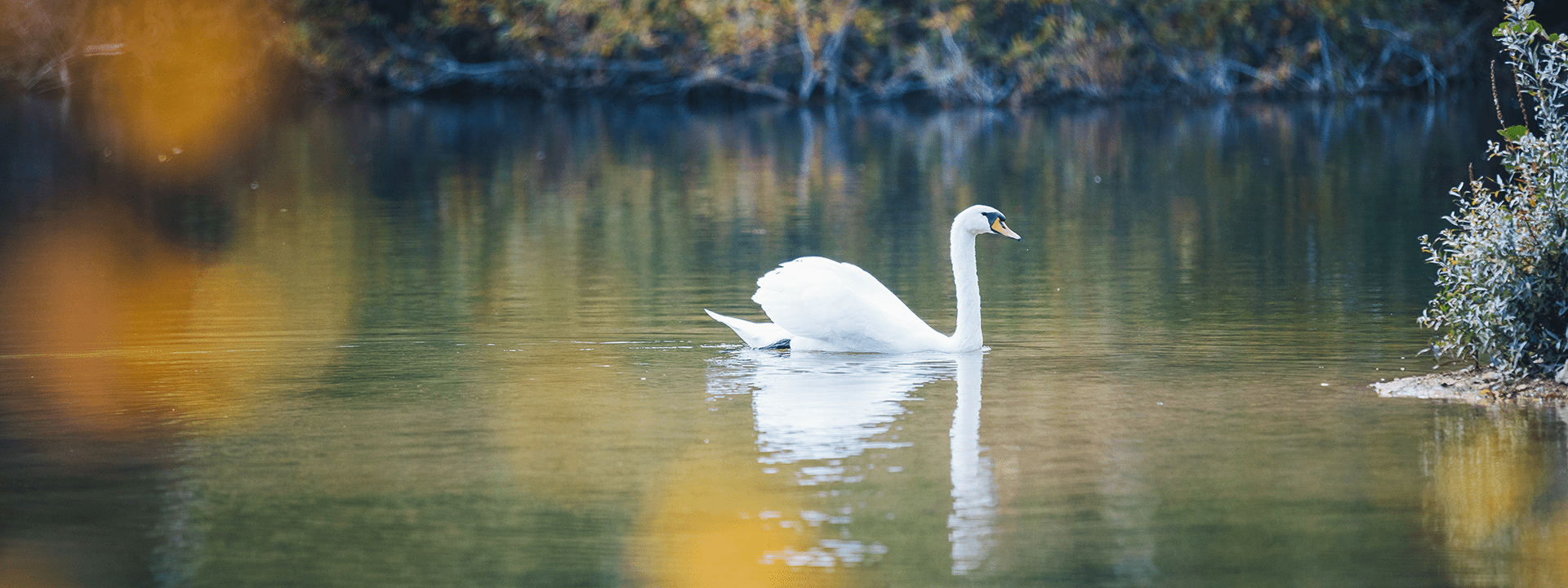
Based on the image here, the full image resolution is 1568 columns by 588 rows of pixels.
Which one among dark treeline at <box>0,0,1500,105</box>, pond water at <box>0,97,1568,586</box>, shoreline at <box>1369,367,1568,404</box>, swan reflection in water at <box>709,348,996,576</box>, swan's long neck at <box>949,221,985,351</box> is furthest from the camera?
dark treeline at <box>0,0,1500,105</box>

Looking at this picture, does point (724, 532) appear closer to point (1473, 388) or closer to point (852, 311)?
point (852, 311)

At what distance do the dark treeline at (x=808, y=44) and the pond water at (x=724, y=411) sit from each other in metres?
20.3

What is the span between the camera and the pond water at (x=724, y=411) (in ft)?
21.4

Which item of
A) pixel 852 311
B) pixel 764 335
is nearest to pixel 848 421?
pixel 852 311

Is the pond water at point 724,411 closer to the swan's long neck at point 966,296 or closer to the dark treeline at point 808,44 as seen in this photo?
the swan's long neck at point 966,296

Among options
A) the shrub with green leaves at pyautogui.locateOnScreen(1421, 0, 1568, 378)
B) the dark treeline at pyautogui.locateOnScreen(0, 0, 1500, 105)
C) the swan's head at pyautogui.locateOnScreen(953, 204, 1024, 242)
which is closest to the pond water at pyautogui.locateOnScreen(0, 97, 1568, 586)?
the shrub with green leaves at pyautogui.locateOnScreen(1421, 0, 1568, 378)

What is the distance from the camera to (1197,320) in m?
11.6

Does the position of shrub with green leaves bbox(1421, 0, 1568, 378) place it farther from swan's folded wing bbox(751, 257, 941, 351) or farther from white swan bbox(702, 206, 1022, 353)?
swan's folded wing bbox(751, 257, 941, 351)

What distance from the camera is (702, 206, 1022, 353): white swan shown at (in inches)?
415

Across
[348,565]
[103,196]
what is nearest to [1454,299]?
[348,565]

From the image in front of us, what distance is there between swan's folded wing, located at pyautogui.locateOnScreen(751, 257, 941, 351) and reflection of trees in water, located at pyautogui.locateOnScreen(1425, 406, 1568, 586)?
10.4 ft

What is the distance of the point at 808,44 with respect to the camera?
4112 cm

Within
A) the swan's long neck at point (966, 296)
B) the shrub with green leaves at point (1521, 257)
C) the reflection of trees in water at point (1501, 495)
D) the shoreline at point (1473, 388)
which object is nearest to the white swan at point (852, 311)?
the swan's long neck at point (966, 296)

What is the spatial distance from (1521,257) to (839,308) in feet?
11.9
